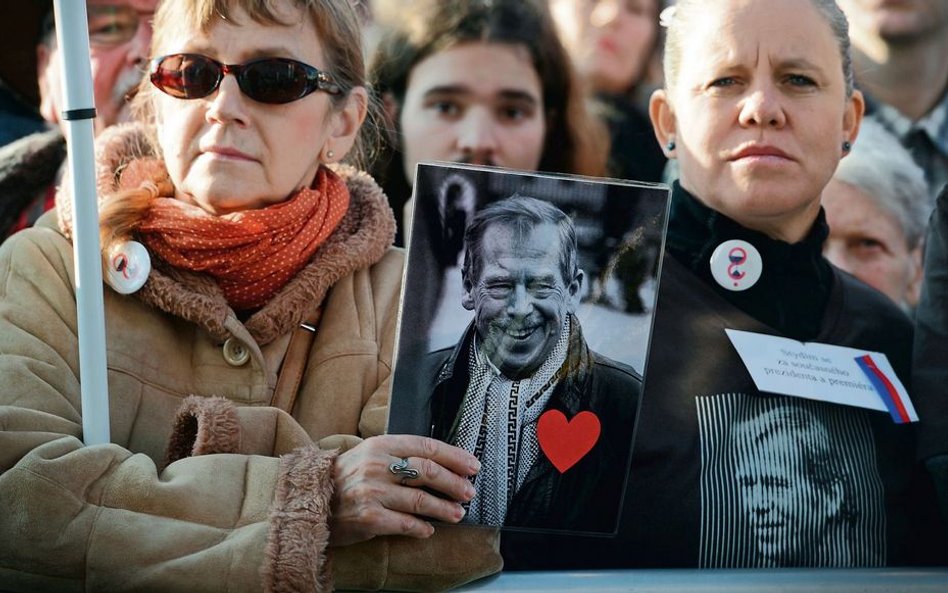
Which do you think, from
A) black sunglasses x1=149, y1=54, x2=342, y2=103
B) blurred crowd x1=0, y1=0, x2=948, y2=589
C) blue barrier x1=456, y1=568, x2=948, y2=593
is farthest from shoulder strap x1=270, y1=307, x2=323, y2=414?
blue barrier x1=456, y1=568, x2=948, y2=593

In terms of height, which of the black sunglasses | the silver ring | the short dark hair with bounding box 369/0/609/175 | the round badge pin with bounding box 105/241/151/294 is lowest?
the silver ring

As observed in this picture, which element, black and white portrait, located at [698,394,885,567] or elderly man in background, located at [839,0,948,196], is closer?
black and white portrait, located at [698,394,885,567]

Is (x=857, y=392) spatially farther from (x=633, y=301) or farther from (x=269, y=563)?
(x=269, y=563)

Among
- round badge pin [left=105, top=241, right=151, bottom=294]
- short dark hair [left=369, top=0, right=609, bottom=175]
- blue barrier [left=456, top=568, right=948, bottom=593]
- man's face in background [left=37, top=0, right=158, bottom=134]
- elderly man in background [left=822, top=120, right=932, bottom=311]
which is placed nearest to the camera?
blue barrier [left=456, top=568, right=948, bottom=593]

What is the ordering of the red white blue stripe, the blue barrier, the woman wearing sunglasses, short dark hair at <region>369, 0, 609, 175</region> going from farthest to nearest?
short dark hair at <region>369, 0, 609, 175</region> < the red white blue stripe < the blue barrier < the woman wearing sunglasses

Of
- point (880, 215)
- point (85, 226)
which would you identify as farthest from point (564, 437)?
point (880, 215)

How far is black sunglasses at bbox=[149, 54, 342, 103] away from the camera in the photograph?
244 centimetres

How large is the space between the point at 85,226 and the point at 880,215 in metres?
2.24

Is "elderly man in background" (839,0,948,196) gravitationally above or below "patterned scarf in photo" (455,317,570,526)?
above

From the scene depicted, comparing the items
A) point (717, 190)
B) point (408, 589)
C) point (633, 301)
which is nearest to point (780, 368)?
point (717, 190)

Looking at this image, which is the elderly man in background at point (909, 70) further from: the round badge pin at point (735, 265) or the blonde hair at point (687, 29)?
the round badge pin at point (735, 265)

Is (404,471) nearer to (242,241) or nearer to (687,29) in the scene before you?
(242,241)

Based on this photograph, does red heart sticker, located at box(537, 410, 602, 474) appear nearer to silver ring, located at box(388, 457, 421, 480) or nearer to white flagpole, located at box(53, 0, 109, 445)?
silver ring, located at box(388, 457, 421, 480)

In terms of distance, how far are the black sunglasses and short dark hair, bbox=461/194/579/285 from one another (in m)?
0.54
